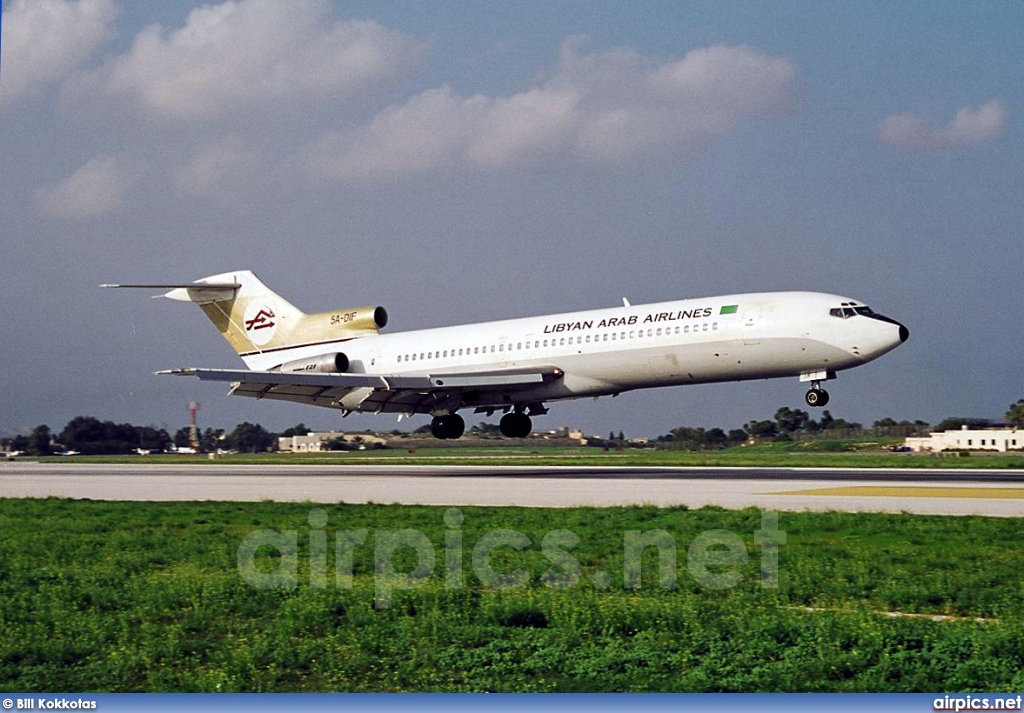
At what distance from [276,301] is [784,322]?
26.3 metres

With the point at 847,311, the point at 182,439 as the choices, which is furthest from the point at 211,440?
the point at 847,311

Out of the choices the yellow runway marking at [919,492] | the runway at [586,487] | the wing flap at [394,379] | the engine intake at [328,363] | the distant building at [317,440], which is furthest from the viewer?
the distant building at [317,440]

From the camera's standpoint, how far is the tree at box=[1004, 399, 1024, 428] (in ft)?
301

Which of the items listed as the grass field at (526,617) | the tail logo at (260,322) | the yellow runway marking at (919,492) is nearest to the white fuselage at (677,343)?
the yellow runway marking at (919,492)

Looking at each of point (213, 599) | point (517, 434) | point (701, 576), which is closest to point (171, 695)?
point (213, 599)

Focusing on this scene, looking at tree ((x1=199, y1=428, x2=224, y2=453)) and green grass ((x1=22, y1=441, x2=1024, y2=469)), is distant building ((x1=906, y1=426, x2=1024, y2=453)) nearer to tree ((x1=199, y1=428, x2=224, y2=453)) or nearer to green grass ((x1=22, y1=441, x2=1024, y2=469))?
green grass ((x1=22, y1=441, x2=1024, y2=469))

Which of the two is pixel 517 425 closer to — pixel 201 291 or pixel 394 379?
pixel 394 379

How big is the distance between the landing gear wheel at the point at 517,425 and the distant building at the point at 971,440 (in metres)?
42.6

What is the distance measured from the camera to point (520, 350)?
45.5 meters

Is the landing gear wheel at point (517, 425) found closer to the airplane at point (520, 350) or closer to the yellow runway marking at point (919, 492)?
the airplane at point (520, 350)

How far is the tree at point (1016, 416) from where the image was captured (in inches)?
3613

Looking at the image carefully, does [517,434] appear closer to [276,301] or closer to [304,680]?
[276,301]

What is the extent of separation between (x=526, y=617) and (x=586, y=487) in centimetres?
1940

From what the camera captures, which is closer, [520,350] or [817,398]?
[817,398]
